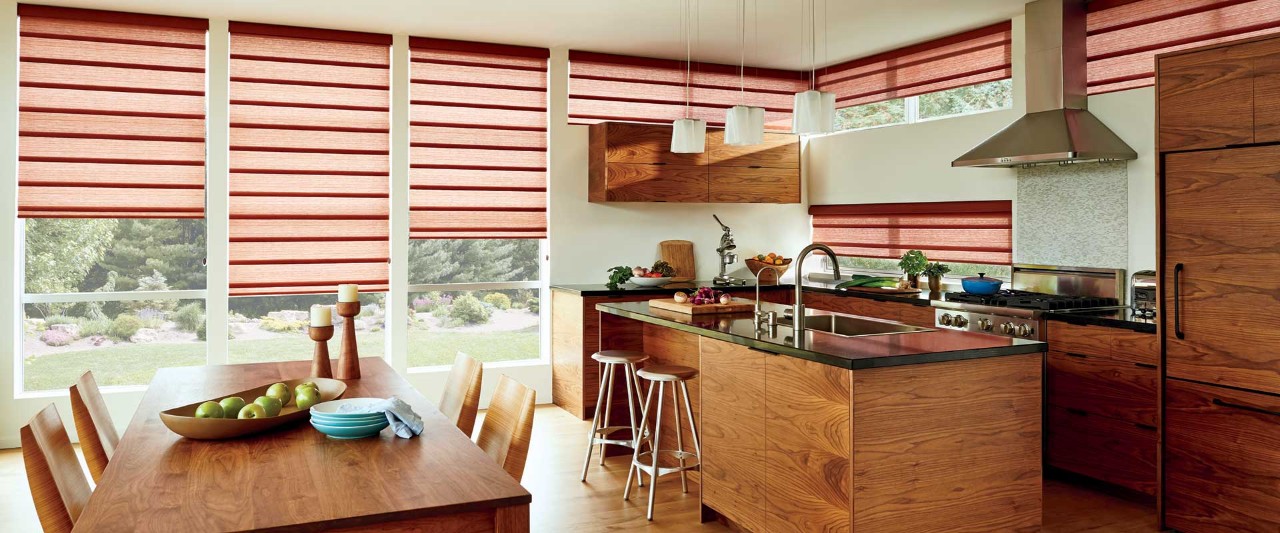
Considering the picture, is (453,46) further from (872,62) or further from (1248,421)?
(1248,421)

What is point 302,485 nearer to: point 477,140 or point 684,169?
point 477,140

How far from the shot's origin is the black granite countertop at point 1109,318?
4121 millimetres

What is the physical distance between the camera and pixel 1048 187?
5301 mm

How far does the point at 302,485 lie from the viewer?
2.03 meters

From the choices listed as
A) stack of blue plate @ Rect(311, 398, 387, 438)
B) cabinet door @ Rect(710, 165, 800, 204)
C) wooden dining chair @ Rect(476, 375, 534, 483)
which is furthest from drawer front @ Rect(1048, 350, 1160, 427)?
stack of blue plate @ Rect(311, 398, 387, 438)

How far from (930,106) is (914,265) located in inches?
46.5

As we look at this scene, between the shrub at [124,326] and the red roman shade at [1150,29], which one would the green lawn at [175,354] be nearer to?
the shrub at [124,326]

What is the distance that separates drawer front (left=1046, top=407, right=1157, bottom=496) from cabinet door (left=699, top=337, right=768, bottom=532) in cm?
190

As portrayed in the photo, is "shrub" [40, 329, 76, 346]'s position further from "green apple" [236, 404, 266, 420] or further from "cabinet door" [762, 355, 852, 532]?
"cabinet door" [762, 355, 852, 532]

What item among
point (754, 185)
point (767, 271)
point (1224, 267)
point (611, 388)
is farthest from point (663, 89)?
point (1224, 267)

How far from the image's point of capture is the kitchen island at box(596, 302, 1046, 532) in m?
3.07

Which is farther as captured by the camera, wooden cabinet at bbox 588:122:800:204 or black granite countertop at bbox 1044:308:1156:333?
wooden cabinet at bbox 588:122:800:204

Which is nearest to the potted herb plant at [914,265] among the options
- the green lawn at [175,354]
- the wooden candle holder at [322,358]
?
the green lawn at [175,354]

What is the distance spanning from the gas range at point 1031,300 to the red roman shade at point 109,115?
4.65 meters
